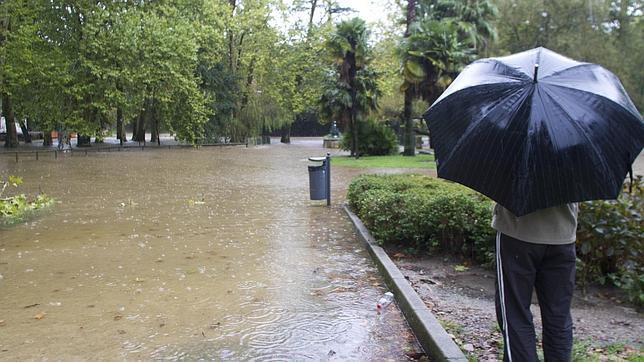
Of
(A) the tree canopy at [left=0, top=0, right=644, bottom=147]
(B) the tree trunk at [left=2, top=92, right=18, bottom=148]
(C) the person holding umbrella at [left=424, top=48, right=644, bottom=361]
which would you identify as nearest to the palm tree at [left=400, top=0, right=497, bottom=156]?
(A) the tree canopy at [left=0, top=0, right=644, bottom=147]

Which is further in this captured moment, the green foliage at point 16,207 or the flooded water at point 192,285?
the green foliage at point 16,207

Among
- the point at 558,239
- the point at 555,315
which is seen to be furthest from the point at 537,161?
the point at 555,315

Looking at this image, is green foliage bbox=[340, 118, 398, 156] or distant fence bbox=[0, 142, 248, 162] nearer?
distant fence bbox=[0, 142, 248, 162]

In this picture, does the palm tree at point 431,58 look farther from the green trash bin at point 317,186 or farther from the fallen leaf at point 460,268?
the fallen leaf at point 460,268

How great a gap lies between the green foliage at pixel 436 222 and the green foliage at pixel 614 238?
1.03 m

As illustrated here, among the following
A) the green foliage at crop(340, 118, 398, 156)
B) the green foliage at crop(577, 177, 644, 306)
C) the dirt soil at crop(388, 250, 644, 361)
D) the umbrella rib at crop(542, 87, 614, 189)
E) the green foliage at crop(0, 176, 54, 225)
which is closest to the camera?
the umbrella rib at crop(542, 87, 614, 189)

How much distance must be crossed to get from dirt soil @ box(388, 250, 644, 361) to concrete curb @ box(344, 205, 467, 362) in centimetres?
18

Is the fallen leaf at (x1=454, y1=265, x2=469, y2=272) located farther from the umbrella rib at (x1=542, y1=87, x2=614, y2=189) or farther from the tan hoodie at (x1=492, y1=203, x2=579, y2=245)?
the umbrella rib at (x1=542, y1=87, x2=614, y2=189)

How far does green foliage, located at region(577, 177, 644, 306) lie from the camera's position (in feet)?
16.9

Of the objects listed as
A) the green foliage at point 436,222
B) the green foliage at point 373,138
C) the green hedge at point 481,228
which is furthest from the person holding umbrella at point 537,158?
the green foliage at point 373,138

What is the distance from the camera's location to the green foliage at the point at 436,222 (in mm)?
6457

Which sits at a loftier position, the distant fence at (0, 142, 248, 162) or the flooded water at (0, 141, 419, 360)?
the distant fence at (0, 142, 248, 162)

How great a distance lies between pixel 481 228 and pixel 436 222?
61cm

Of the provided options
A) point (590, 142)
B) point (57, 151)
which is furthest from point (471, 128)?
point (57, 151)
